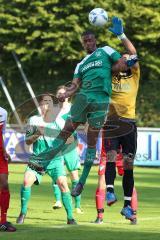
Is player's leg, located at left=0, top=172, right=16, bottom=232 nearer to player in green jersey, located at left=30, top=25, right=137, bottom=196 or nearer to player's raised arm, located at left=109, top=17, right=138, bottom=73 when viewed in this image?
player in green jersey, located at left=30, top=25, right=137, bottom=196

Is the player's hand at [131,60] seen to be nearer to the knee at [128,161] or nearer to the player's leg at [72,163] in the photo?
the knee at [128,161]

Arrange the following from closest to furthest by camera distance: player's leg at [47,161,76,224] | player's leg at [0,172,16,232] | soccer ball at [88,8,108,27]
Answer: player's leg at [0,172,16,232], soccer ball at [88,8,108,27], player's leg at [47,161,76,224]

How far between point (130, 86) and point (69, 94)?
40.5 inches

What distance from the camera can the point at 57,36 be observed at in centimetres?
3916

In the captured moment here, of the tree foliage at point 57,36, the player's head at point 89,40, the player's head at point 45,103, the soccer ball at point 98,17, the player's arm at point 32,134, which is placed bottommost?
the tree foliage at point 57,36

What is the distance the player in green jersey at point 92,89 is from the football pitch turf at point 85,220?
30.4 inches

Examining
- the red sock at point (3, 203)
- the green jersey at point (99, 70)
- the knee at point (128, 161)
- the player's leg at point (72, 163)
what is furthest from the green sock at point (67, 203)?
the player's leg at point (72, 163)

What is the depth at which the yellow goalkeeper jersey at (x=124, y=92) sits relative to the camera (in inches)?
539

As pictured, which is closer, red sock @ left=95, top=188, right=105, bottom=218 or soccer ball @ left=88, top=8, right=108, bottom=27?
soccer ball @ left=88, top=8, right=108, bottom=27

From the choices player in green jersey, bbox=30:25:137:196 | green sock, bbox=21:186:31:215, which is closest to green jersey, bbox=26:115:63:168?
green sock, bbox=21:186:31:215

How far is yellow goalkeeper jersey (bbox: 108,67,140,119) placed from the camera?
13.7 metres

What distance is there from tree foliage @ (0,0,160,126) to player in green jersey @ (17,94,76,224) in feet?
75.5

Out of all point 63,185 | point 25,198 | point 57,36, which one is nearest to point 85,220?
point 63,185

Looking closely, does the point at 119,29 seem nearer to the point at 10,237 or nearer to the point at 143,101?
the point at 10,237
